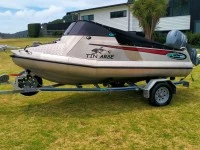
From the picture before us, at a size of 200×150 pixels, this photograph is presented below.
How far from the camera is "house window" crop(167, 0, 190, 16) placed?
119 feet

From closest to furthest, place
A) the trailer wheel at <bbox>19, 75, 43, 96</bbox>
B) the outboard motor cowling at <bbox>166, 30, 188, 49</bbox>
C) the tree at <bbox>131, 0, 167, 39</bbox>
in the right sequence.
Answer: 1. the trailer wheel at <bbox>19, 75, 43, 96</bbox>
2. the outboard motor cowling at <bbox>166, 30, 188, 49</bbox>
3. the tree at <bbox>131, 0, 167, 39</bbox>

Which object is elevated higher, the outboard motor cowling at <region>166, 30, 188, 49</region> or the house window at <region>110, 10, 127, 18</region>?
the house window at <region>110, 10, 127, 18</region>

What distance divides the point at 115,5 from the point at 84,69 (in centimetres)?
3876

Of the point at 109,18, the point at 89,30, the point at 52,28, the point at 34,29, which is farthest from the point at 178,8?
the point at 89,30

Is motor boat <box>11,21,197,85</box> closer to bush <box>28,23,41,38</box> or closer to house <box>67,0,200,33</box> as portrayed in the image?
house <box>67,0,200,33</box>

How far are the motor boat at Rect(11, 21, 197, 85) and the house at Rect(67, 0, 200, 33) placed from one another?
29.4m

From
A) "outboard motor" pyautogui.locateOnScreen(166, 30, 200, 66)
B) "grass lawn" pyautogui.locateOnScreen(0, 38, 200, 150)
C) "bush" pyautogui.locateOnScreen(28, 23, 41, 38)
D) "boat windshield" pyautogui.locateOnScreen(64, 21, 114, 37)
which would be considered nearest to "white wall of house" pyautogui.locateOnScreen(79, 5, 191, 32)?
"bush" pyautogui.locateOnScreen(28, 23, 41, 38)

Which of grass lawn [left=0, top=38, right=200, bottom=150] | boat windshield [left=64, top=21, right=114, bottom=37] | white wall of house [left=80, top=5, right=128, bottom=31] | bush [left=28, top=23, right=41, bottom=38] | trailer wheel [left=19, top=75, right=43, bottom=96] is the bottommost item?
grass lawn [left=0, top=38, right=200, bottom=150]

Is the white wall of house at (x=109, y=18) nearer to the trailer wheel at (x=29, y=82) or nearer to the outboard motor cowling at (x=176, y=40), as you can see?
the outboard motor cowling at (x=176, y=40)

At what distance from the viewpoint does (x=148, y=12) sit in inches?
1345

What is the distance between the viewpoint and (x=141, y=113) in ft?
22.2

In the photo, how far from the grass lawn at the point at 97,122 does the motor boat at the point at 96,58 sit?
2.36 feet

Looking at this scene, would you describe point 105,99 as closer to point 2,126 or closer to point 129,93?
point 129,93

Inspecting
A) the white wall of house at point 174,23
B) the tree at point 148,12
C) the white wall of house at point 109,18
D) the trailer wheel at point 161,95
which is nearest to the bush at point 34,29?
the white wall of house at point 109,18
